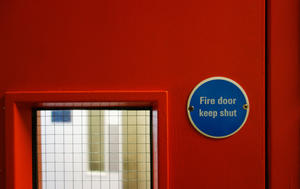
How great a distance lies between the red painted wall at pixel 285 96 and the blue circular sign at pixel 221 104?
0.11 metres

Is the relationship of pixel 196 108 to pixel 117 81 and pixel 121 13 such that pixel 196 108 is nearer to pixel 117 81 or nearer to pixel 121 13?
pixel 117 81

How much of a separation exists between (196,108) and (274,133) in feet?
0.96

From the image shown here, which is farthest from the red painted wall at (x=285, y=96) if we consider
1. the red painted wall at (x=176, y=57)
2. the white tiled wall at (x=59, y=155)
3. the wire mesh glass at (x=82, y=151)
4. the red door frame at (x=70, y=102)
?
the white tiled wall at (x=59, y=155)

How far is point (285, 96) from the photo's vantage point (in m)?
0.84

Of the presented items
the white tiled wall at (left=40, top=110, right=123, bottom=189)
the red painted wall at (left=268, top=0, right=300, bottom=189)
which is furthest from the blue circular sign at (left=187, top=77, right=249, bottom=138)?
the white tiled wall at (left=40, top=110, right=123, bottom=189)

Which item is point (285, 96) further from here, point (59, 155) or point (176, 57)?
point (59, 155)

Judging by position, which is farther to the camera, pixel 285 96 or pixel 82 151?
pixel 82 151

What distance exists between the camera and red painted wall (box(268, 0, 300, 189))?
0.84 m

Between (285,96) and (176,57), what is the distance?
1.35 ft

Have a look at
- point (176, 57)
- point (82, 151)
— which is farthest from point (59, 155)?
point (176, 57)

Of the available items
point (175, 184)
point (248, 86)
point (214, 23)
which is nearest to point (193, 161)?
point (175, 184)

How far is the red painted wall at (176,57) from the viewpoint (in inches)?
33.6

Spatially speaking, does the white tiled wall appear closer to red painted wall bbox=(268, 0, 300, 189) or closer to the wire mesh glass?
the wire mesh glass

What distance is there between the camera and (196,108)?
2.81ft
